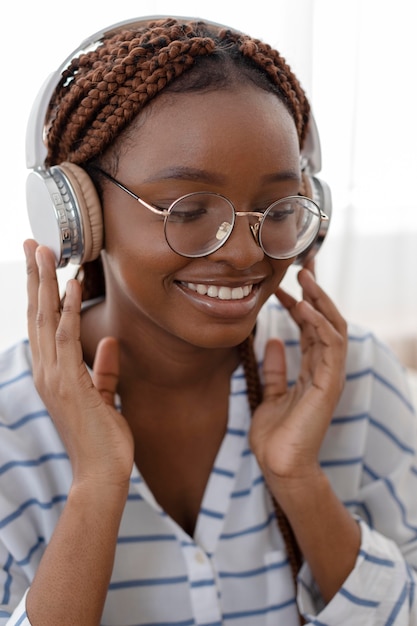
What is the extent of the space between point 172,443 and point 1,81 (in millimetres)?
854

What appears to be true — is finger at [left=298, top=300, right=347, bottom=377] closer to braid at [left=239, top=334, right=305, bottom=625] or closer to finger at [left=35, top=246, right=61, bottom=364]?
braid at [left=239, top=334, right=305, bottom=625]

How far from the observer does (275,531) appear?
1189mm

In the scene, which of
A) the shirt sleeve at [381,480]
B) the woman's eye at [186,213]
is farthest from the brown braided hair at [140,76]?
the shirt sleeve at [381,480]

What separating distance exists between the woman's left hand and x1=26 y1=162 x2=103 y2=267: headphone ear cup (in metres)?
0.38

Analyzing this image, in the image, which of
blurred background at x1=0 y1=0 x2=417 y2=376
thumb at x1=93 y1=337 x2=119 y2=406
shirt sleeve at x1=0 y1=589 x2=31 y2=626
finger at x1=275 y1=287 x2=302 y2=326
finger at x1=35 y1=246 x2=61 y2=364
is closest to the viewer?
shirt sleeve at x1=0 y1=589 x2=31 y2=626

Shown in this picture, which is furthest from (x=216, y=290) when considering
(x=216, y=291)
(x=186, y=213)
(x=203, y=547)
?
(x=203, y=547)

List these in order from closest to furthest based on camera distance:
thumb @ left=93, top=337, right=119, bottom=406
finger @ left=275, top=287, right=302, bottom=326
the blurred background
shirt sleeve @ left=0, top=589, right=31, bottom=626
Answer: shirt sleeve @ left=0, top=589, right=31, bottom=626
thumb @ left=93, top=337, right=119, bottom=406
finger @ left=275, top=287, right=302, bottom=326
the blurred background

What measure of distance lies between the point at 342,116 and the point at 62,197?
1300 millimetres

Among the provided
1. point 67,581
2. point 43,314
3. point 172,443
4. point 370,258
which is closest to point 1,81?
point 43,314

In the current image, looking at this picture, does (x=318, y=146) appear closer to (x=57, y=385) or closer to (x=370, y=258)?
(x=57, y=385)

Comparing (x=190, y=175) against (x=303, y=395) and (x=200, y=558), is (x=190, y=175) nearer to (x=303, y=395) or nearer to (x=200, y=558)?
(x=303, y=395)

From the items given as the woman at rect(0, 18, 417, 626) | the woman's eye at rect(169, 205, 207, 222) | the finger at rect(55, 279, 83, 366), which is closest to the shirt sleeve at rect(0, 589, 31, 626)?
the woman at rect(0, 18, 417, 626)

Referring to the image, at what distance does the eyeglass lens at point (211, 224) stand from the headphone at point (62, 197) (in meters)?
0.13

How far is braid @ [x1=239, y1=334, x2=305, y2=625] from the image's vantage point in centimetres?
115
